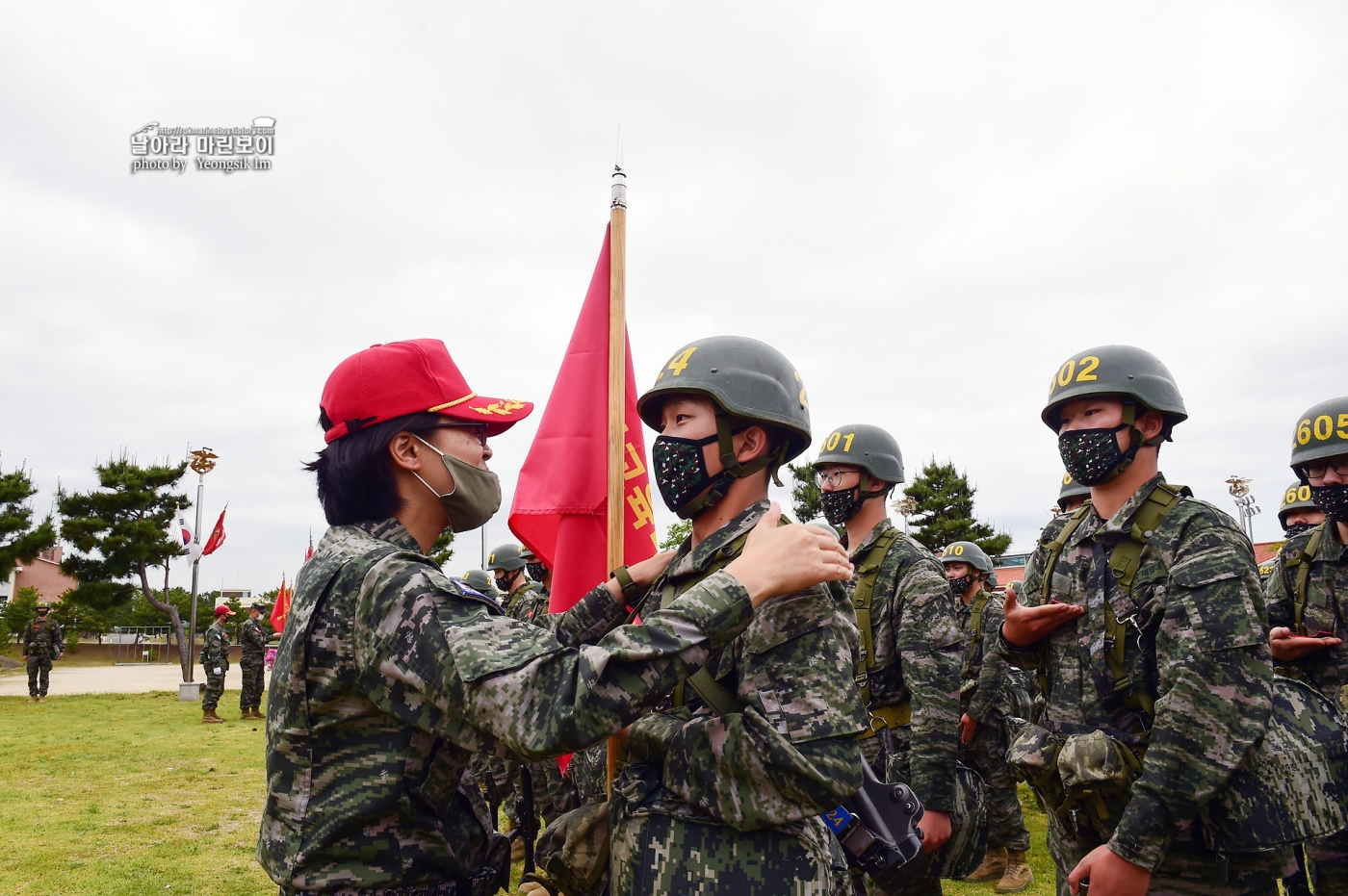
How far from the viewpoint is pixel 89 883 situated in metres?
7.94

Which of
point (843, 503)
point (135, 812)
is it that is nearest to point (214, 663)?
point (135, 812)

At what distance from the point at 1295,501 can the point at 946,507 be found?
31940mm

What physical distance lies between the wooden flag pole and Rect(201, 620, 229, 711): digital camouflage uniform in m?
20.8

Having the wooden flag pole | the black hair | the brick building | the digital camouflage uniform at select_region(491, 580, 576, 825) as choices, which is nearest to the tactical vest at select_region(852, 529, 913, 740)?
the wooden flag pole

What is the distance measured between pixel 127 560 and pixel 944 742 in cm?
4067

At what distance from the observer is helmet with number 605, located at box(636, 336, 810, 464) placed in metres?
2.92

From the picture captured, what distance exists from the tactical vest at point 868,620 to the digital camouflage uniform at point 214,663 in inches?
801

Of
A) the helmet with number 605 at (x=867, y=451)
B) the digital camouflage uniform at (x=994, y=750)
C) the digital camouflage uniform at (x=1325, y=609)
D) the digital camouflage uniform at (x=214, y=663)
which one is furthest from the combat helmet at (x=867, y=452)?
the digital camouflage uniform at (x=214, y=663)

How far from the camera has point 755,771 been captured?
218cm

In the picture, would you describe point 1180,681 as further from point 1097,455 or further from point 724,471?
point 724,471

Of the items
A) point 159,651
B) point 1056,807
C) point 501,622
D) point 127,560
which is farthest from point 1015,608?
point 159,651

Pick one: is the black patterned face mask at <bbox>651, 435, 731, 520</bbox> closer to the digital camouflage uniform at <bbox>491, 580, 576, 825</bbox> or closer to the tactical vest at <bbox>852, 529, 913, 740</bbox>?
the tactical vest at <bbox>852, 529, 913, 740</bbox>

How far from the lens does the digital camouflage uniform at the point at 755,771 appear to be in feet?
7.18

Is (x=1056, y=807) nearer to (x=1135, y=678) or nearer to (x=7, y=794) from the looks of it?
(x=1135, y=678)
